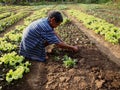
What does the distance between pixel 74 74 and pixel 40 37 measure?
143 centimetres

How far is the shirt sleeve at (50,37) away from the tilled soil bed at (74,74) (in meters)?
0.68

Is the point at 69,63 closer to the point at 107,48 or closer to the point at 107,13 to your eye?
→ the point at 107,48

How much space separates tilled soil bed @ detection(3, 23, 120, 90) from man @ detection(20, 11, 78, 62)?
280 millimetres

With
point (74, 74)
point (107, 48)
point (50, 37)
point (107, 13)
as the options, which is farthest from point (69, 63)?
point (107, 13)

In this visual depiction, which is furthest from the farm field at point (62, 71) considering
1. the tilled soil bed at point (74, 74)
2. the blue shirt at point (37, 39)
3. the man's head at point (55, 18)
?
the man's head at point (55, 18)

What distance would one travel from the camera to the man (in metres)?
6.36

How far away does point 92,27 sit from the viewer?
11531mm

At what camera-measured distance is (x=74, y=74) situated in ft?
19.5

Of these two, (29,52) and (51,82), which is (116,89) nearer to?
(51,82)

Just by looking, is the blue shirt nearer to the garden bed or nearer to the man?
the man

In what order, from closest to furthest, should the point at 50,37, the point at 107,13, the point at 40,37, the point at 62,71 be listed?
the point at 62,71, the point at 50,37, the point at 40,37, the point at 107,13

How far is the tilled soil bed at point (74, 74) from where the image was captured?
17.8 feet

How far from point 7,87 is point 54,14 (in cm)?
214

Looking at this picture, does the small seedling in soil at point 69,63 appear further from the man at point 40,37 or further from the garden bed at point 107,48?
the garden bed at point 107,48
